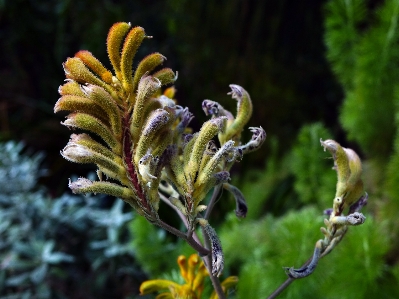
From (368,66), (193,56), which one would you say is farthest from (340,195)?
(193,56)

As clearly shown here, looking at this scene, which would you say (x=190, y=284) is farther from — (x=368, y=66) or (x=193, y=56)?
(x=193, y=56)

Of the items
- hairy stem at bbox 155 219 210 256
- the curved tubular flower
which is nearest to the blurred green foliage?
the curved tubular flower

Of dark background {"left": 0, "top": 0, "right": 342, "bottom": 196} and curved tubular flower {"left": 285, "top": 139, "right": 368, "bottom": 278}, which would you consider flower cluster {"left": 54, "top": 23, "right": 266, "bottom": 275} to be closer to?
curved tubular flower {"left": 285, "top": 139, "right": 368, "bottom": 278}

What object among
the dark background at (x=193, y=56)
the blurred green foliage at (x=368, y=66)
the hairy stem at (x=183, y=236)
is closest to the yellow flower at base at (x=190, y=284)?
the hairy stem at (x=183, y=236)

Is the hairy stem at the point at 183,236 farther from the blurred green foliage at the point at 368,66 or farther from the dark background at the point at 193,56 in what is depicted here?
the dark background at the point at 193,56

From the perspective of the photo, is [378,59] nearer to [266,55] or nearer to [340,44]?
[340,44]

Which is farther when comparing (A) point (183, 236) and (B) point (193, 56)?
(B) point (193, 56)
